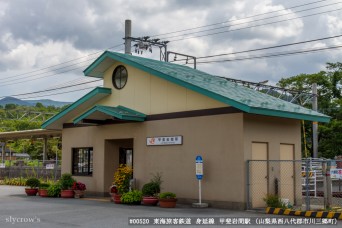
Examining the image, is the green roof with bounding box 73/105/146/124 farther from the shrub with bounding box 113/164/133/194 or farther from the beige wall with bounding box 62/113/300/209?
the shrub with bounding box 113/164/133/194

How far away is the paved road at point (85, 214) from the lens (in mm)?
13000

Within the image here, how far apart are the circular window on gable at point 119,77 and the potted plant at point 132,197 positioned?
5.68 metres

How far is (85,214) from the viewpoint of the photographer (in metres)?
15.0

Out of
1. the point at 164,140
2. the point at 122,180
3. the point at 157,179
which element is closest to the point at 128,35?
the point at 164,140

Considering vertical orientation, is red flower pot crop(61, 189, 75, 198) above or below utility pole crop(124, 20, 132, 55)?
below

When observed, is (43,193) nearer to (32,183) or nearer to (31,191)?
(31,191)

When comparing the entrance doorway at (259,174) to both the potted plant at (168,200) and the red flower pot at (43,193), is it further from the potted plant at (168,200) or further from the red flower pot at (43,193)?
the red flower pot at (43,193)

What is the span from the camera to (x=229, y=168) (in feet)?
54.6

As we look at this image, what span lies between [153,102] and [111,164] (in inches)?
169

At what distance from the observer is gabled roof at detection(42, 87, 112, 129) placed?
2183 centimetres

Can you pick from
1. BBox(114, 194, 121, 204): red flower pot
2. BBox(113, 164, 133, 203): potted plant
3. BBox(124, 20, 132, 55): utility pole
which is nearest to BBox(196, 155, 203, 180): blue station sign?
BBox(114, 194, 121, 204): red flower pot

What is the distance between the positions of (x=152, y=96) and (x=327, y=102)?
29614mm

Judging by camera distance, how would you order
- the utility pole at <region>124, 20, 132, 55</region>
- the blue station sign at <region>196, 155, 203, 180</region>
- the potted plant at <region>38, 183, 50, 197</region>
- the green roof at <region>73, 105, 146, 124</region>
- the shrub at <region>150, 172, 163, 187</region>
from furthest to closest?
the utility pole at <region>124, 20, 132, 55</region>, the potted plant at <region>38, 183, 50, 197</region>, the green roof at <region>73, 105, 146, 124</region>, the shrub at <region>150, 172, 163, 187</region>, the blue station sign at <region>196, 155, 203, 180</region>

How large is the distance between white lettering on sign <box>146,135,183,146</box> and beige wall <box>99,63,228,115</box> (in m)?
1.11
